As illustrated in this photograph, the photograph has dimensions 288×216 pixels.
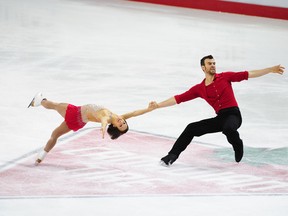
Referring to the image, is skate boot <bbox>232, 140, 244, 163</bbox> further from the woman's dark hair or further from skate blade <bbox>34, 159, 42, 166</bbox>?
skate blade <bbox>34, 159, 42, 166</bbox>

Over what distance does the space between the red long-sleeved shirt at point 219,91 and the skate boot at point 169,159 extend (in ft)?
1.79

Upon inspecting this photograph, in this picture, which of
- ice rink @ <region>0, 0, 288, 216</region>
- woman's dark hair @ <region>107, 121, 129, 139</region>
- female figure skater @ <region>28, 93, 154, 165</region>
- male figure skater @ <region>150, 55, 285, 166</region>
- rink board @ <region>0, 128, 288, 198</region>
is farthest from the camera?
male figure skater @ <region>150, 55, 285, 166</region>

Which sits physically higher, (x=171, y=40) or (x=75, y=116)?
(x=75, y=116)

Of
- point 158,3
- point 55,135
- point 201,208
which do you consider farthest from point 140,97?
point 158,3

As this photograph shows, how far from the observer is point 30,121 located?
9023mm

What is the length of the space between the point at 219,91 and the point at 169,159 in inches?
33.1

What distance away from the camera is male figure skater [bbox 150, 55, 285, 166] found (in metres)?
7.45

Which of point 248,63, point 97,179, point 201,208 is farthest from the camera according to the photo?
point 248,63

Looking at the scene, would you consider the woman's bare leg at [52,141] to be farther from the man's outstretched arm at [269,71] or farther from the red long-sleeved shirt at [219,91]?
the man's outstretched arm at [269,71]

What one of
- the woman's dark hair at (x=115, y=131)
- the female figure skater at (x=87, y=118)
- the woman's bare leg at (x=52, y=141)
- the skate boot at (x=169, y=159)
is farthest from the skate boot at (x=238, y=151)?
the woman's bare leg at (x=52, y=141)

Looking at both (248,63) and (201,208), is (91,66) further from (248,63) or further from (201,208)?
(201,208)

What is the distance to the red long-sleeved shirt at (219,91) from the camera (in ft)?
24.5

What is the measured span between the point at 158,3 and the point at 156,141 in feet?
48.1

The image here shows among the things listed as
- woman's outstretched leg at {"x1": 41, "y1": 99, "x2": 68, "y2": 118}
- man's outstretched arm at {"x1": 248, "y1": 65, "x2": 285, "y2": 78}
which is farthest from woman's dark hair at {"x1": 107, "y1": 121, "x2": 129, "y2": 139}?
man's outstretched arm at {"x1": 248, "y1": 65, "x2": 285, "y2": 78}
